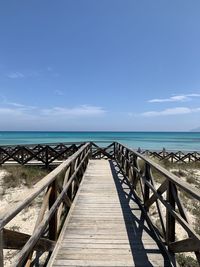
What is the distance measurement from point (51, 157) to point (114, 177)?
5.77 m

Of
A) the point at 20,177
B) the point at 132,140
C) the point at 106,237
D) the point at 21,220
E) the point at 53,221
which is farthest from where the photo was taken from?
the point at 132,140

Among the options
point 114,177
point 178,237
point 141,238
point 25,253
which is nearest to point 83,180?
point 114,177

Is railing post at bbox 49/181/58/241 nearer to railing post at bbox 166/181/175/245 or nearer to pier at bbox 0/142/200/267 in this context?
pier at bbox 0/142/200/267

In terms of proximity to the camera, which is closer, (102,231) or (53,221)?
(53,221)

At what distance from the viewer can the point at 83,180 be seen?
9.09 meters

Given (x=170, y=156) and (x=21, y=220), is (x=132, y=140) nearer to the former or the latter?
(x=170, y=156)

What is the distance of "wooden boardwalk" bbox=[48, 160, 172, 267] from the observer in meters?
3.39

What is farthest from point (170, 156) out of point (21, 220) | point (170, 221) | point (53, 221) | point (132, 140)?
point (132, 140)

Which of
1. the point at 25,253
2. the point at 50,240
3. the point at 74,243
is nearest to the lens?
the point at 25,253

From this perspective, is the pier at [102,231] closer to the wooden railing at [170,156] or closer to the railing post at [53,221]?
the railing post at [53,221]

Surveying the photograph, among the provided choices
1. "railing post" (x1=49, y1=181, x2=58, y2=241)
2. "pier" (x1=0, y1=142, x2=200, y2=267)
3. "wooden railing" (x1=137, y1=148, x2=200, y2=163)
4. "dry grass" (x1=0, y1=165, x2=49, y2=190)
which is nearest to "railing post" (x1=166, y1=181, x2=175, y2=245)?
"pier" (x1=0, y1=142, x2=200, y2=267)

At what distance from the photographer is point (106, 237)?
4145mm

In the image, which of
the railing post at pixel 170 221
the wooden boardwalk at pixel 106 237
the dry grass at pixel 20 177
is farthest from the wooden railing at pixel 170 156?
the railing post at pixel 170 221

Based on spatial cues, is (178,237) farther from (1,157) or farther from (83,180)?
(1,157)
